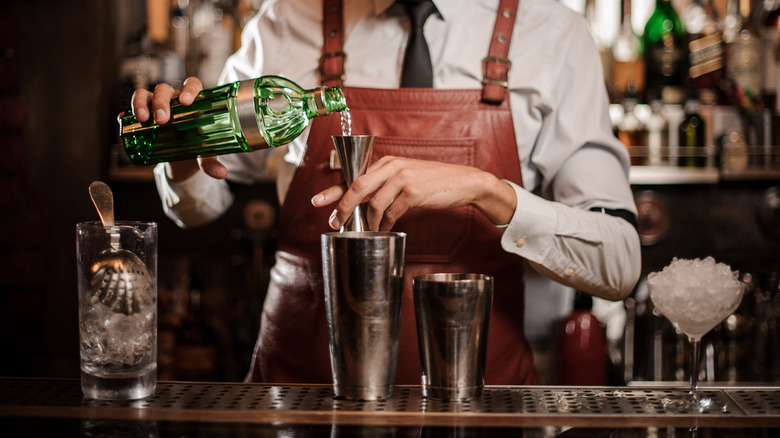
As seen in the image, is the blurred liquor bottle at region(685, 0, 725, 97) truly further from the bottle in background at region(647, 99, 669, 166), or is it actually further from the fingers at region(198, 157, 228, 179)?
the fingers at region(198, 157, 228, 179)

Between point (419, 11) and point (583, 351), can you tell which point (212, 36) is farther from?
point (583, 351)

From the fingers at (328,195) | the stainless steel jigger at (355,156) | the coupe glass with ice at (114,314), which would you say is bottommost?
the coupe glass with ice at (114,314)

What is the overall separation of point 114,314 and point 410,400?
1.15 feet

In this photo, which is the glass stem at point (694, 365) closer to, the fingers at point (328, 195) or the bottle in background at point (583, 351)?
the fingers at point (328, 195)

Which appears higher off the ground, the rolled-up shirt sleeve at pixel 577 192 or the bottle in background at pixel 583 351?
the rolled-up shirt sleeve at pixel 577 192

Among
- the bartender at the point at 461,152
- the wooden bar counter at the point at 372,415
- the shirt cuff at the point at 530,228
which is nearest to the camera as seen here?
the wooden bar counter at the point at 372,415

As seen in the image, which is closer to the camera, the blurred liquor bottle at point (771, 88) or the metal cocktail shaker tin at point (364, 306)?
the metal cocktail shaker tin at point (364, 306)

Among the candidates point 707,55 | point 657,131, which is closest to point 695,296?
point 657,131

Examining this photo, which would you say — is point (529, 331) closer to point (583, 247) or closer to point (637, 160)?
point (637, 160)

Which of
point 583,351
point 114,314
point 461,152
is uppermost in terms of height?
point 461,152

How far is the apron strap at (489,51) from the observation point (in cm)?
136

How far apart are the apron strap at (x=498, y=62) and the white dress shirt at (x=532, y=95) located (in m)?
0.05

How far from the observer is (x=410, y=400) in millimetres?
894

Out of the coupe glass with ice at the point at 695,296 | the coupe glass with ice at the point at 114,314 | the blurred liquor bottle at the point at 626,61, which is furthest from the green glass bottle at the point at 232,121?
the blurred liquor bottle at the point at 626,61
